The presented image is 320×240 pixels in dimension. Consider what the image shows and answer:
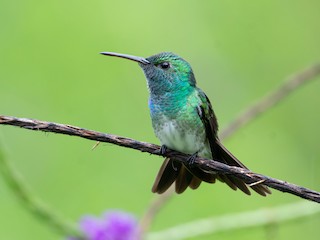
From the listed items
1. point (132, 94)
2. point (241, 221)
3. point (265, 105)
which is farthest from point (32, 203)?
point (132, 94)

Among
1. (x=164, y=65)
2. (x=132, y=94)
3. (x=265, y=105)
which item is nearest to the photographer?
(x=164, y=65)

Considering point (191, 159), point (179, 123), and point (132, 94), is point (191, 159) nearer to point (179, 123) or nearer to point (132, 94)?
point (179, 123)

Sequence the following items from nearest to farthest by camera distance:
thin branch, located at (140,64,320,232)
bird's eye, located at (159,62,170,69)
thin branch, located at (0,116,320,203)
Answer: thin branch, located at (0,116,320,203) → bird's eye, located at (159,62,170,69) → thin branch, located at (140,64,320,232)

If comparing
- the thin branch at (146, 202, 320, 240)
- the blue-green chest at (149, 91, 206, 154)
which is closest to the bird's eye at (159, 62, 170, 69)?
the blue-green chest at (149, 91, 206, 154)

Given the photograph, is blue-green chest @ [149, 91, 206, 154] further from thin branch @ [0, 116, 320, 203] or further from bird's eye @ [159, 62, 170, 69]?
thin branch @ [0, 116, 320, 203]

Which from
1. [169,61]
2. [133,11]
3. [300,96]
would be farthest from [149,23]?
[169,61]

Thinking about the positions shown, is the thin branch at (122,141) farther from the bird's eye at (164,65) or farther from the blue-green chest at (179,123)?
the bird's eye at (164,65)

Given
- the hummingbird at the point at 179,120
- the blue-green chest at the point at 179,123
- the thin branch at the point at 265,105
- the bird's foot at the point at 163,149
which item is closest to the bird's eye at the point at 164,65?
the hummingbird at the point at 179,120
